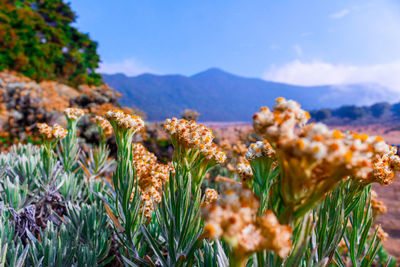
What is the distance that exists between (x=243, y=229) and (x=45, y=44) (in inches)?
900

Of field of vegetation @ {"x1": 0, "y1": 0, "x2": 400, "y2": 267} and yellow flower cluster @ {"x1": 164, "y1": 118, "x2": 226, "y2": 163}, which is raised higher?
yellow flower cluster @ {"x1": 164, "y1": 118, "x2": 226, "y2": 163}

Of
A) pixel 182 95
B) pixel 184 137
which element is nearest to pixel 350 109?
pixel 184 137

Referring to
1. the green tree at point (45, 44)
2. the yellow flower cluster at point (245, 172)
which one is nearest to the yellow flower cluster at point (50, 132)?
the yellow flower cluster at point (245, 172)

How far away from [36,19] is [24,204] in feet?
76.8

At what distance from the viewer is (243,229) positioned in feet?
1.95

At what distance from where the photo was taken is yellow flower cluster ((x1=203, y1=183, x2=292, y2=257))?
1.84 feet

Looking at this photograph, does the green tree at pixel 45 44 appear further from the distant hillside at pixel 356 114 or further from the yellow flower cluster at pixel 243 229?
the distant hillside at pixel 356 114

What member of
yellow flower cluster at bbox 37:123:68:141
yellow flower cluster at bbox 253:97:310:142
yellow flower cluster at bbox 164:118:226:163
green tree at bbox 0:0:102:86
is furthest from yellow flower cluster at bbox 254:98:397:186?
green tree at bbox 0:0:102:86

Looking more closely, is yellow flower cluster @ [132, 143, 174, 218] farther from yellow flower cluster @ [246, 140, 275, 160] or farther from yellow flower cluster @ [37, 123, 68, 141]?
yellow flower cluster @ [37, 123, 68, 141]

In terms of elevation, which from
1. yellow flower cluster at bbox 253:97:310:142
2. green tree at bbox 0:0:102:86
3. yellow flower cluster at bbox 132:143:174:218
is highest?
green tree at bbox 0:0:102:86

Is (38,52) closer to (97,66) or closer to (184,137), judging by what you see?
(97,66)

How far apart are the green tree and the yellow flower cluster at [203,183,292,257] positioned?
1801 cm

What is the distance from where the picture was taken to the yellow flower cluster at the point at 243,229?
0.56 metres

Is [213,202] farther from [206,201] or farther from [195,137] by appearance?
[206,201]
